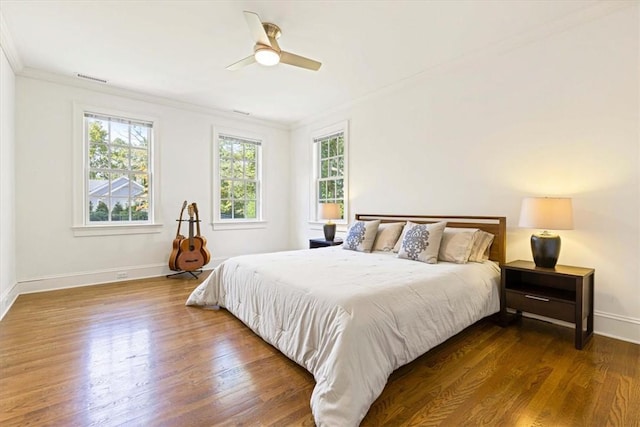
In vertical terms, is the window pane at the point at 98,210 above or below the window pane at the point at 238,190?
below

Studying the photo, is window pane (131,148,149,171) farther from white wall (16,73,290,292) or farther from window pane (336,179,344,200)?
window pane (336,179,344,200)

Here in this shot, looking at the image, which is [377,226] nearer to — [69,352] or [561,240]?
[561,240]

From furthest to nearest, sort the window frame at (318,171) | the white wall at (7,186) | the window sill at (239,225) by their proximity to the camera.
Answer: the window sill at (239,225) → the window frame at (318,171) → the white wall at (7,186)

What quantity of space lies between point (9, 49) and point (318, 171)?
4.10 meters

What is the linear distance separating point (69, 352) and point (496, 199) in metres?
4.01

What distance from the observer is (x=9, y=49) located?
122 inches

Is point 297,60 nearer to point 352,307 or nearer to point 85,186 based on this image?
point 352,307

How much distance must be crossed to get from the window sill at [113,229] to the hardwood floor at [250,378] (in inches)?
58.0

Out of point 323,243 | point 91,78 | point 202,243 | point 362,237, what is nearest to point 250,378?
point 362,237

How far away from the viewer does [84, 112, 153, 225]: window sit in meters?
4.23

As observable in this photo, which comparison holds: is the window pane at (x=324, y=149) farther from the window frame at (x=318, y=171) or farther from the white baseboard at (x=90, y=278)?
the white baseboard at (x=90, y=278)

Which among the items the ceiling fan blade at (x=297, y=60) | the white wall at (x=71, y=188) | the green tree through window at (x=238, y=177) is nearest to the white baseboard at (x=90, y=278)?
the white wall at (x=71, y=188)

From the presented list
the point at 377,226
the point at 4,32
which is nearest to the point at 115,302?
the point at 4,32

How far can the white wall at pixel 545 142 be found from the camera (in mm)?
2461
